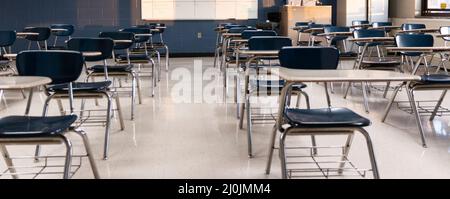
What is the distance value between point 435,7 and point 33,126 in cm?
926

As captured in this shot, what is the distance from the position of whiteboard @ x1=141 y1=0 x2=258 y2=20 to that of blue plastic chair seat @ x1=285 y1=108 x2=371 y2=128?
31.0ft

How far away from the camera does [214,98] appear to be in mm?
5949

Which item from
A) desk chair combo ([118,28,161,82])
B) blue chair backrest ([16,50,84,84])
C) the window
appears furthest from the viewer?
the window

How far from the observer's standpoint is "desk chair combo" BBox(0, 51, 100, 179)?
7.73ft

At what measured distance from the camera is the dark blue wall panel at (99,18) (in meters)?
11.5

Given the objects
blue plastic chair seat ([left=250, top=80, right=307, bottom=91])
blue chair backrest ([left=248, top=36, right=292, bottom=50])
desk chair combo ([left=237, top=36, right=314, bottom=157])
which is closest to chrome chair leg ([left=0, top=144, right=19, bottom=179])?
desk chair combo ([left=237, top=36, right=314, bottom=157])

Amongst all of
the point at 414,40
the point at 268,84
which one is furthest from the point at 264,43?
the point at 414,40

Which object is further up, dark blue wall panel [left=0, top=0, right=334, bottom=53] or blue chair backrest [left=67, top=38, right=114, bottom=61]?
dark blue wall panel [left=0, top=0, right=334, bottom=53]

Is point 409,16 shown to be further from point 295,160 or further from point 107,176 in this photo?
point 107,176

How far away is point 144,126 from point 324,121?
233 centimetres

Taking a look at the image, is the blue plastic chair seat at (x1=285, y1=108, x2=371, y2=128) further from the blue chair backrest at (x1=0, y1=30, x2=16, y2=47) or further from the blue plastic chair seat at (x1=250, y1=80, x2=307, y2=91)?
the blue chair backrest at (x1=0, y1=30, x2=16, y2=47)

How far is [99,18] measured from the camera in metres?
11.8

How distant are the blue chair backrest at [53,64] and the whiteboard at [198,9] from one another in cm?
890

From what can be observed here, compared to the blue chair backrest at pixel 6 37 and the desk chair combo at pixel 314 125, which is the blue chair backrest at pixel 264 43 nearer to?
the desk chair combo at pixel 314 125
